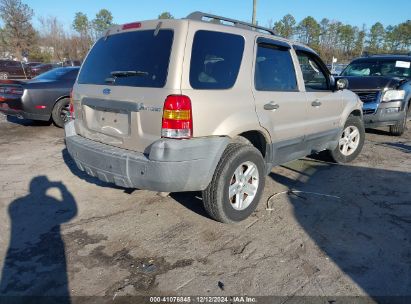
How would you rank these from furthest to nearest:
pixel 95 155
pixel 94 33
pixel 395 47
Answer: pixel 395 47, pixel 94 33, pixel 95 155

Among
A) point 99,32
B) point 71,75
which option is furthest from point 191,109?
point 99,32

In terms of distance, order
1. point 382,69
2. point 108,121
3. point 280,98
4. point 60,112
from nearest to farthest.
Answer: point 108,121 → point 280,98 → point 60,112 → point 382,69

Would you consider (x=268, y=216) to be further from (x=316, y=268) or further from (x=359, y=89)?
(x=359, y=89)

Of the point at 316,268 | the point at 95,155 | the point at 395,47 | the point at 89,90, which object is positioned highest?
the point at 395,47

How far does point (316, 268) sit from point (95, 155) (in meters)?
2.30

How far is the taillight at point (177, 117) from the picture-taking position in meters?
3.03

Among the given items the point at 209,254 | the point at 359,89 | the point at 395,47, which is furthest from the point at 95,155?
the point at 395,47

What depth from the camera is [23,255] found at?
3.10m

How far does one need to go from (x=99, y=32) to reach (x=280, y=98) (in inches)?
2361

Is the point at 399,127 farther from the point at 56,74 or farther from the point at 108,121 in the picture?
the point at 56,74

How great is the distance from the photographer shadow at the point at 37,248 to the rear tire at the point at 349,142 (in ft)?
13.6

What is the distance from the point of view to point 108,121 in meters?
3.59

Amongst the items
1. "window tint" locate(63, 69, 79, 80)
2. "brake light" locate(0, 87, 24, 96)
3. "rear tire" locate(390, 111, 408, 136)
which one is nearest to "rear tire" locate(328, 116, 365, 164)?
"rear tire" locate(390, 111, 408, 136)

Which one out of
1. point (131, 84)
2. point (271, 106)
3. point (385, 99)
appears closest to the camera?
point (131, 84)
